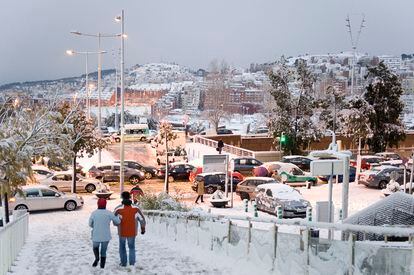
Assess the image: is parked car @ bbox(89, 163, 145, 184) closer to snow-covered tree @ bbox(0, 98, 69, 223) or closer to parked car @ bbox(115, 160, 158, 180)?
parked car @ bbox(115, 160, 158, 180)

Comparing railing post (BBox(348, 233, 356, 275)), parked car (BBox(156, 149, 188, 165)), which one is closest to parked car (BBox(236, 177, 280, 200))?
parked car (BBox(156, 149, 188, 165))

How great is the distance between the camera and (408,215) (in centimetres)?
1085

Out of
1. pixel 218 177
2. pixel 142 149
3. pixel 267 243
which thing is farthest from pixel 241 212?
pixel 142 149

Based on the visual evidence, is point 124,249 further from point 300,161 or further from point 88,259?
point 300,161

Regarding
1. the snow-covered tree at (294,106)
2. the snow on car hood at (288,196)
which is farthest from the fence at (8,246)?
the snow-covered tree at (294,106)

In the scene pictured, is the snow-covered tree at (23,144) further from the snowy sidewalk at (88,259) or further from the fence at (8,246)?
the fence at (8,246)

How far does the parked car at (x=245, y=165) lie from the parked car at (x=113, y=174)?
19.8ft

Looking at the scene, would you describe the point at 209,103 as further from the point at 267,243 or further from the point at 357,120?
the point at 267,243

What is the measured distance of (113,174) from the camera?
36.2 meters

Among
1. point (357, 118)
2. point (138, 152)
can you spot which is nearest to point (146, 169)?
point (138, 152)

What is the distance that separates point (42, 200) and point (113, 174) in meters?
9.84

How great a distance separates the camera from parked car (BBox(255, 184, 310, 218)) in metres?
23.8

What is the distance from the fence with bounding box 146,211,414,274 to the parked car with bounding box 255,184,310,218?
11241 millimetres

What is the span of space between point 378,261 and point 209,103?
97835 millimetres
